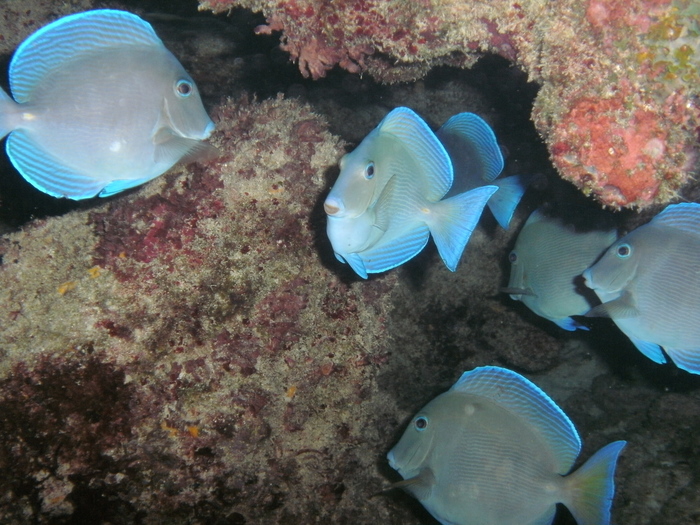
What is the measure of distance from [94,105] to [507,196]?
3.30 m

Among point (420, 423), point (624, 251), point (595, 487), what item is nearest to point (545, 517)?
point (595, 487)

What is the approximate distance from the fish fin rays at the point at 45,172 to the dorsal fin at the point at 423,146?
68.6 inches

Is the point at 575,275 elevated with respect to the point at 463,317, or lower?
elevated

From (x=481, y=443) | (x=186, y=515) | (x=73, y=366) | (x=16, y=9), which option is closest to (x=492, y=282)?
(x=481, y=443)

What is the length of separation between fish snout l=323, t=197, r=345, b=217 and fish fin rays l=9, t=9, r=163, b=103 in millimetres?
1465

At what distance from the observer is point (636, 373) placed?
4.42m

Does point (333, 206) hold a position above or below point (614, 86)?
below

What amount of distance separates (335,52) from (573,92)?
5.68ft

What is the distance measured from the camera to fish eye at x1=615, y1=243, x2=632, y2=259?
9.36 feet

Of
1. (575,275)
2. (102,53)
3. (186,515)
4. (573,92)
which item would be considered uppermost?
(573,92)

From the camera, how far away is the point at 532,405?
115 inches

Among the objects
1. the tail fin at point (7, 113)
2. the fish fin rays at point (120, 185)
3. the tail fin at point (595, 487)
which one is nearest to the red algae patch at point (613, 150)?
the tail fin at point (595, 487)

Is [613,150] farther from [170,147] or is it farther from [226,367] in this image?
[226,367]

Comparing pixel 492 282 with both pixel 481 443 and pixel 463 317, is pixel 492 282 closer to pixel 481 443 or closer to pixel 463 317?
pixel 463 317
